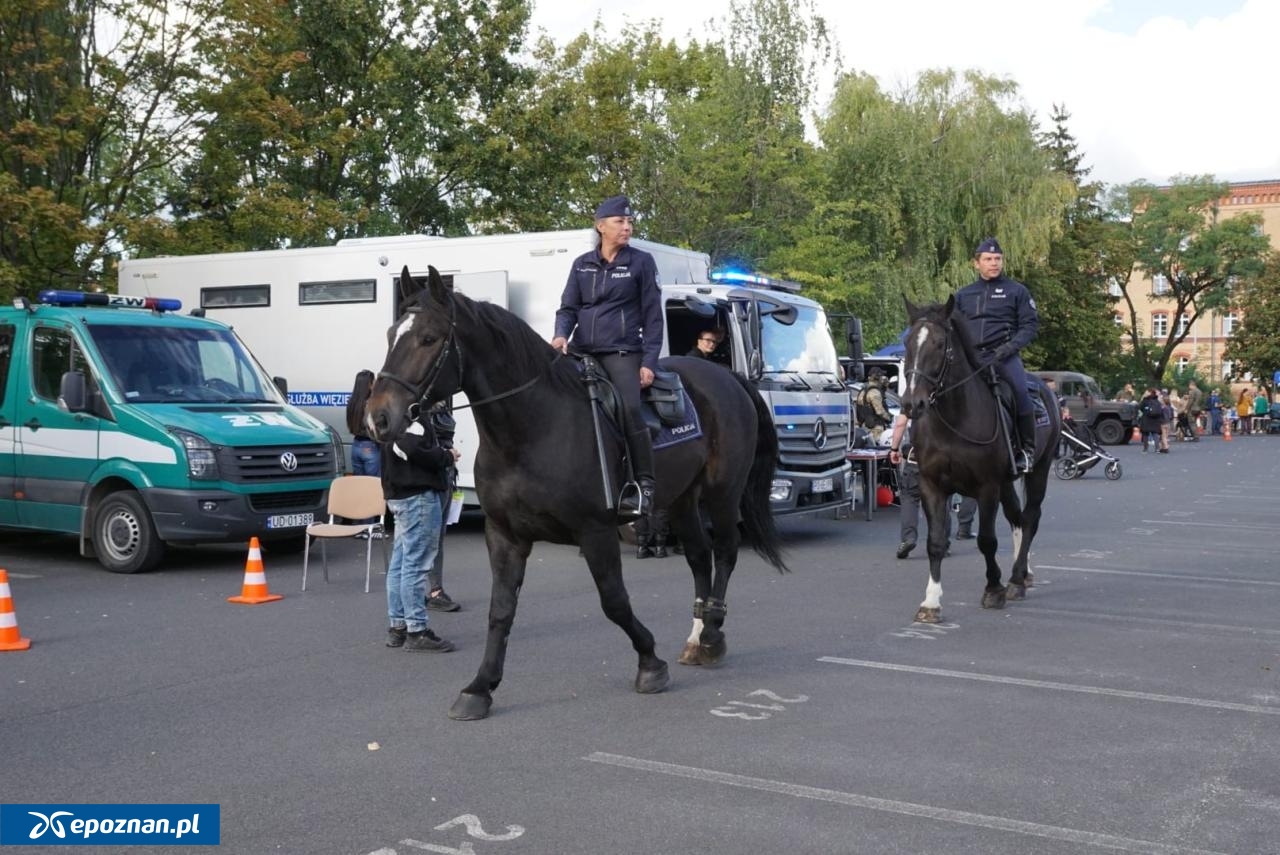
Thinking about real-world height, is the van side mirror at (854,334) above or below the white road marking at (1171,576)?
above

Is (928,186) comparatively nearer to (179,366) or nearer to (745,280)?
(745,280)

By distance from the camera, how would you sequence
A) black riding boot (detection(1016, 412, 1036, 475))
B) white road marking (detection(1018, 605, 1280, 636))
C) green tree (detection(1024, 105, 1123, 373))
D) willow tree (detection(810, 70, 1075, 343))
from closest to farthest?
1. white road marking (detection(1018, 605, 1280, 636))
2. black riding boot (detection(1016, 412, 1036, 475))
3. willow tree (detection(810, 70, 1075, 343))
4. green tree (detection(1024, 105, 1123, 373))

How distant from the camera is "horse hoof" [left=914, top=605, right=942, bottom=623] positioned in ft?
30.6

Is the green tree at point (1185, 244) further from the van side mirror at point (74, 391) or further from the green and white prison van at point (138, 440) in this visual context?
the van side mirror at point (74, 391)

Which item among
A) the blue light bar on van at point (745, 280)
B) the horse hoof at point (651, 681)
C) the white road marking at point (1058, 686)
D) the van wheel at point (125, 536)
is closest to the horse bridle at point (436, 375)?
the horse hoof at point (651, 681)

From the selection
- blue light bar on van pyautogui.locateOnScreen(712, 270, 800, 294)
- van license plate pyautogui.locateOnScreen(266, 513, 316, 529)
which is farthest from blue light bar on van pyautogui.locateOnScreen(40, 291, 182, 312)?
blue light bar on van pyautogui.locateOnScreen(712, 270, 800, 294)

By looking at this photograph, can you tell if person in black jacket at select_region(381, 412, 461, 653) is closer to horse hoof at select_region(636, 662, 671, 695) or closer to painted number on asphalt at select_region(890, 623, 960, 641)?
horse hoof at select_region(636, 662, 671, 695)

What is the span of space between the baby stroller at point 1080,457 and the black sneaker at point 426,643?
19.3m

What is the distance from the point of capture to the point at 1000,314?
10648 mm

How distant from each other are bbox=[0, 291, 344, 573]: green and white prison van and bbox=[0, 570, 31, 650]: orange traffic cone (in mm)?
3343

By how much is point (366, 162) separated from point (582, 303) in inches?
814

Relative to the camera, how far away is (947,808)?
16.5 feet

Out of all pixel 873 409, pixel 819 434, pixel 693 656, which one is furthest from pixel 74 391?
pixel 873 409

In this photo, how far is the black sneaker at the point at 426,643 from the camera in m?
8.34
